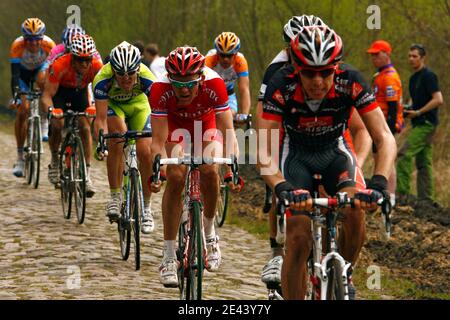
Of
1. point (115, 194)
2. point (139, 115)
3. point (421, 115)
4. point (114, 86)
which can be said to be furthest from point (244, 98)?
point (421, 115)

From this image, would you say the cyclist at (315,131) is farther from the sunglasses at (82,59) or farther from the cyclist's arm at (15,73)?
the cyclist's arm at (15,73)

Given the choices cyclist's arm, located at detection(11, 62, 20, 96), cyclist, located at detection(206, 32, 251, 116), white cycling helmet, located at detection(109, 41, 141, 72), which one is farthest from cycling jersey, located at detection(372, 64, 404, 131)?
cyclist's arm, located at detection(11, 62, 20, 96)

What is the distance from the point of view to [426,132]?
15.3 meters

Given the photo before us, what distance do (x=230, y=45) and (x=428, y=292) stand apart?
4.81 m

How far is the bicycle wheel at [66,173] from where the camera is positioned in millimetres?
13203

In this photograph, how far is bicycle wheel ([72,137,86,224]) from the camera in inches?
502

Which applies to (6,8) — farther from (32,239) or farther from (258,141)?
(258,141)

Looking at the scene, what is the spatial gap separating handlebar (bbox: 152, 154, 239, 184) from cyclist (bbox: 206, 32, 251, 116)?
5.16 meters

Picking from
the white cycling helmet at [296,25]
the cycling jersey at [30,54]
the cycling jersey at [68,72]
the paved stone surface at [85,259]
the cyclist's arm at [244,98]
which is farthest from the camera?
the cycling jersey at [30,54]

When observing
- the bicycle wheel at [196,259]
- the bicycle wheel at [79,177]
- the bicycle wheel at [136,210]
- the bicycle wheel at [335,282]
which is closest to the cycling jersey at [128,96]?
the bicycle wheel at [136,210]

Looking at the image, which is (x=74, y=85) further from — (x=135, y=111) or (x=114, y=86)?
(x=114, y=86)

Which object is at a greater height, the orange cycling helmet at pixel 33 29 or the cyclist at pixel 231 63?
the orange cycling helmet at pixel 33 29

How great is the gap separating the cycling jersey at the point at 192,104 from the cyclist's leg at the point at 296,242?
1.95 m

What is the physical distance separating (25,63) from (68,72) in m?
3.39
